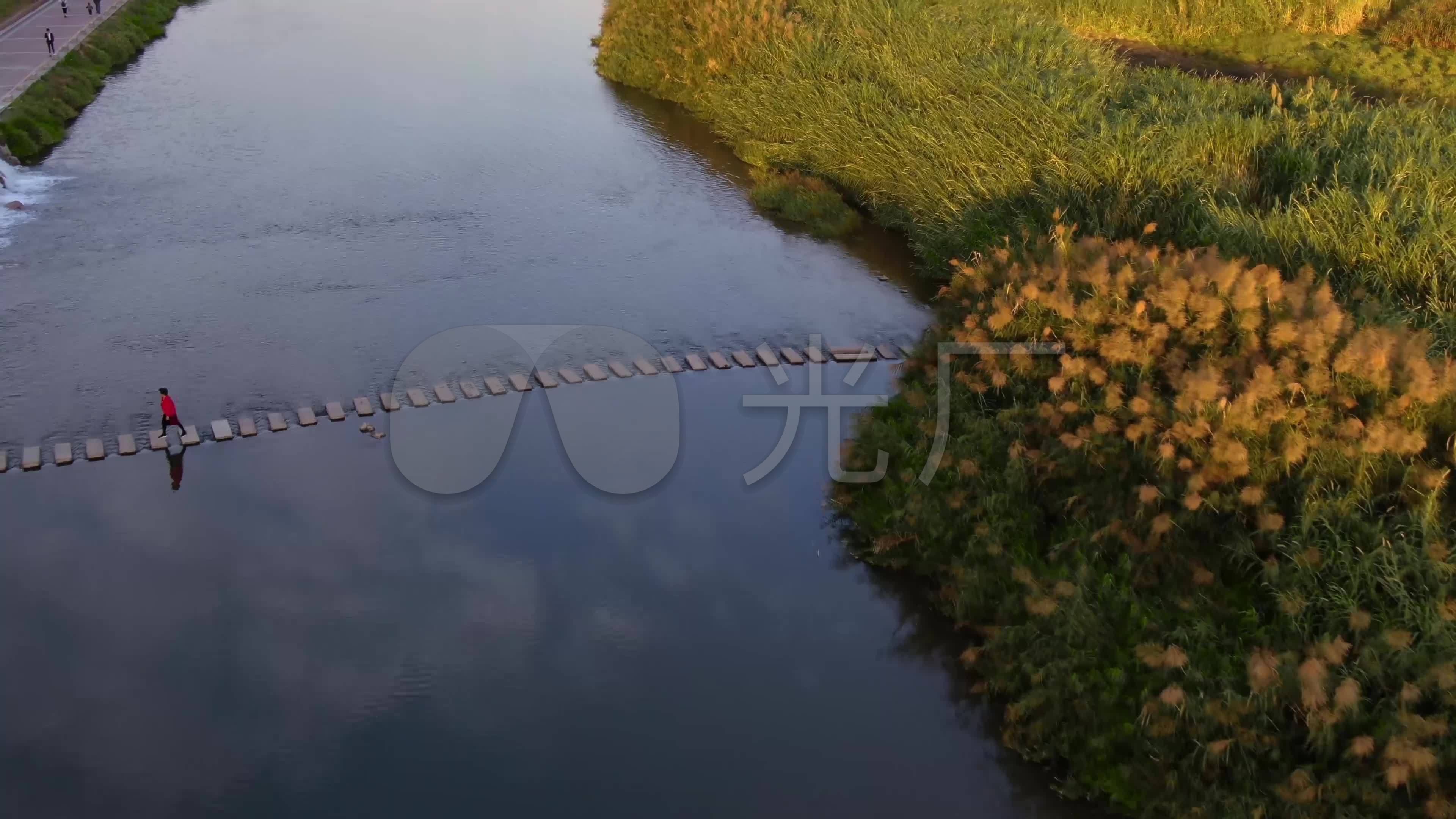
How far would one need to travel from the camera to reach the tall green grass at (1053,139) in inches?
495

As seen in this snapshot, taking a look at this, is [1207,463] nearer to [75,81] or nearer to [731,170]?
[731,170]

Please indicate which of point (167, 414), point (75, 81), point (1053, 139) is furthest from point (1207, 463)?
point (75, 81)

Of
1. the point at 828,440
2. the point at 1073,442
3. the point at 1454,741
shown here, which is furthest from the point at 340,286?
the point at 1454,741

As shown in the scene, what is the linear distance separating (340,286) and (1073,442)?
10264 mm

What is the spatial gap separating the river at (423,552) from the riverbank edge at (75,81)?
4.80 ft

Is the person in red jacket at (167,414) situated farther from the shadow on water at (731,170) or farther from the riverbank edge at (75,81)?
the riverbank edge at (75,81)

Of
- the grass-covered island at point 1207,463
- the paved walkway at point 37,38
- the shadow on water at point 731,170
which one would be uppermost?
the grass-covered island at point 1207,463

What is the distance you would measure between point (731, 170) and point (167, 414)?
11.8 m

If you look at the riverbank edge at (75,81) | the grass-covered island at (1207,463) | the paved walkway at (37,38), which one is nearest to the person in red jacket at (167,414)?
the grass-covered island at (1207,463)

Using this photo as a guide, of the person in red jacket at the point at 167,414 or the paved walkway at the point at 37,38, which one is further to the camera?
the paved walkway at the point at 37,38

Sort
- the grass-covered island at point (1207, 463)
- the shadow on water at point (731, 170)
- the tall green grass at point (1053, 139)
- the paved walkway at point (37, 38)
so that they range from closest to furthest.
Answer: the grass-covered island at point (1207, 463) → the tall green grass at point (1053, 139) → the shadow on water at point (731, 170) → the paved walkway at point (37, 38)

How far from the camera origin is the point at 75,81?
24484 millimetres

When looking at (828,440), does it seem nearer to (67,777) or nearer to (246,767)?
(246,767)

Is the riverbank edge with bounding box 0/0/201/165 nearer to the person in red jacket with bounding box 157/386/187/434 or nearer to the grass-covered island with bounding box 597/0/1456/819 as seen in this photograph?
the person in red jacket with bounding box 157/386/187/434
